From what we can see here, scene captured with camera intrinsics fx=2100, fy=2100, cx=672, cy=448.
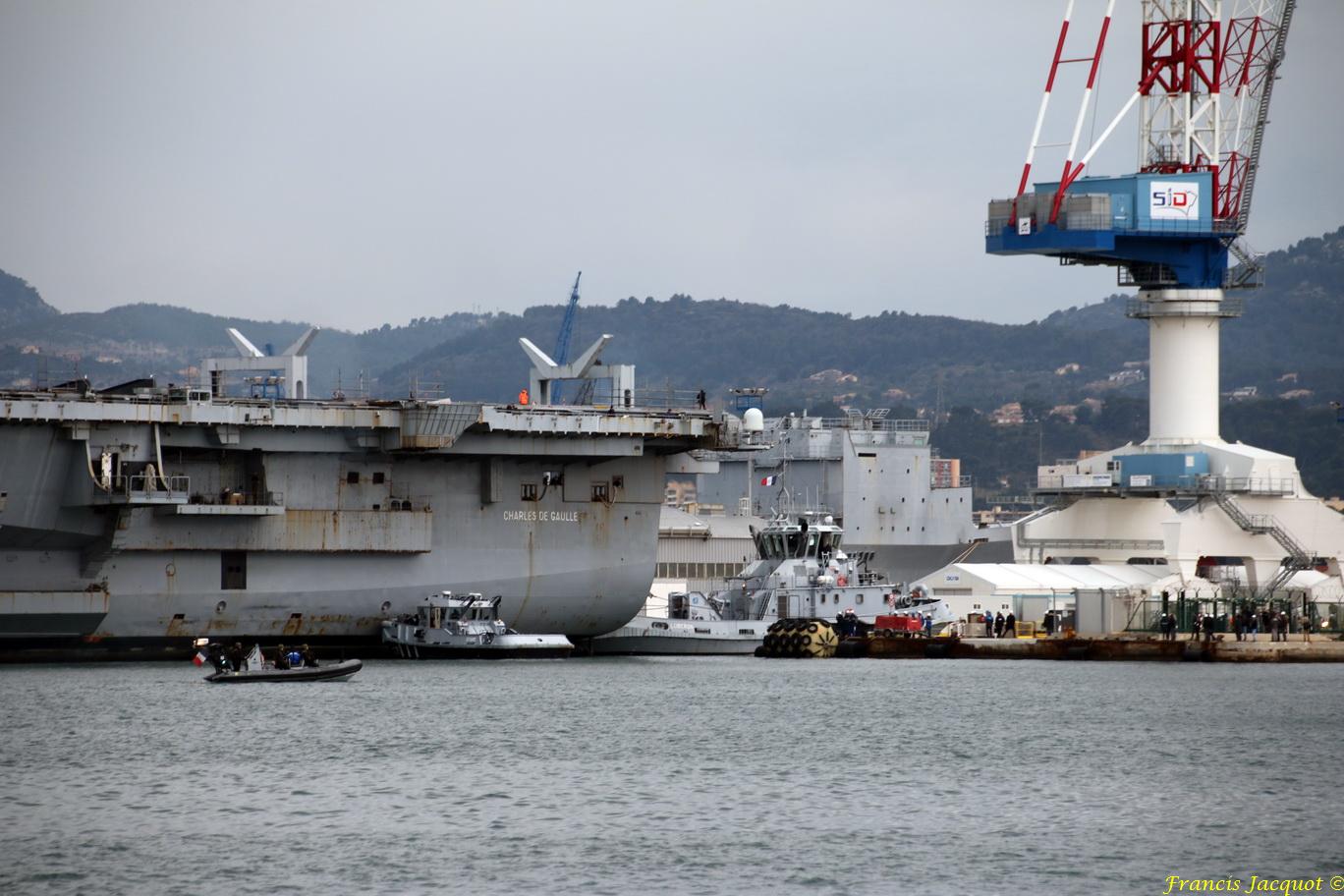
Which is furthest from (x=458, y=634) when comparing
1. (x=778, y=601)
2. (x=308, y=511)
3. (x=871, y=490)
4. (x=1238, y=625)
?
(x=871, y=490)

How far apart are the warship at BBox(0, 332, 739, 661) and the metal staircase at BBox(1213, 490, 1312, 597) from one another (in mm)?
28590

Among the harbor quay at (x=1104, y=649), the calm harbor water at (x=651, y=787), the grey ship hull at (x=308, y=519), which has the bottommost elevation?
the calm harbor water at (x=651, y=787)

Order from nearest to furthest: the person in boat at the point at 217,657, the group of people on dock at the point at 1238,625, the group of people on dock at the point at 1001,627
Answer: the person in boat at the point at 217,657 < the group of people on dock at the point at 1238,625 < the group of people on dock at the point at 1001,627

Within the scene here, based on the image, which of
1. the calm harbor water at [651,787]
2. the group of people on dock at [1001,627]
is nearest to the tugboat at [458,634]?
the calm harbor water at [651,787]

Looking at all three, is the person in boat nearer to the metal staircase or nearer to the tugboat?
the tugboat

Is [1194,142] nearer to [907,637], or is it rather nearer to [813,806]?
[907,637]

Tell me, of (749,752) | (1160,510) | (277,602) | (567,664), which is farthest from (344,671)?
(1160,510)

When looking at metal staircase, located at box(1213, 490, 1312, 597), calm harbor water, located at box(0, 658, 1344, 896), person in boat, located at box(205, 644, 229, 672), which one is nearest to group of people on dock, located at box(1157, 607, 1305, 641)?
metal staircase, located at box(1213, 490, 1312, 597)

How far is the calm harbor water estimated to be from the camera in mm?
24906

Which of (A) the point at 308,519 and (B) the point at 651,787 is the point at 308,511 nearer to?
(A) the point at 308,519

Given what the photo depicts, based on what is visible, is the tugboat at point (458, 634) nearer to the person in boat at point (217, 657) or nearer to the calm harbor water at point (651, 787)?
the person in boat at point (217, 657)

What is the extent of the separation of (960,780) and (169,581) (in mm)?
A: 26037

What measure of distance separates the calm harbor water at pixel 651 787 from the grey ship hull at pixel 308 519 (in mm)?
3275

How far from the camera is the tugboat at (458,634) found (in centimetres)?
5422
